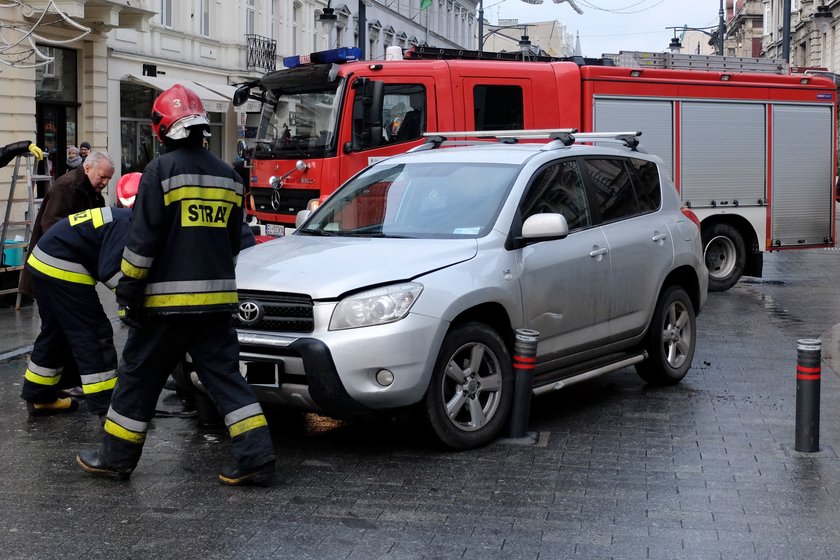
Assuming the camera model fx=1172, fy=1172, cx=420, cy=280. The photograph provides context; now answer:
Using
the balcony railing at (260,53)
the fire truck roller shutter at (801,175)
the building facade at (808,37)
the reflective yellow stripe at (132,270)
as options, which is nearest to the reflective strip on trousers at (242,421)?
the reflective yellow stripe at (132,270)

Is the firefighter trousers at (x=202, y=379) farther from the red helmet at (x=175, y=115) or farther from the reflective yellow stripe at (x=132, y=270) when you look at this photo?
the red helmet at (x=175, y=115)

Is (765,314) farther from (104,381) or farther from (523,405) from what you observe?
(104,381)

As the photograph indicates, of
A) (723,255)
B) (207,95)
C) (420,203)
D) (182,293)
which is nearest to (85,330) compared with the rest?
(182,293)

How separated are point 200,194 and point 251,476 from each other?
138 cm

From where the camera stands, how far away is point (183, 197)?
5.50 metres

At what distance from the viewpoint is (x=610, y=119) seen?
1445 centimetres

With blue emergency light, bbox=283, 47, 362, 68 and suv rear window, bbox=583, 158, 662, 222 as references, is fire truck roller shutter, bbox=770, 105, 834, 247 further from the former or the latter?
suv rear window, bbox=583, 158, 662, 222

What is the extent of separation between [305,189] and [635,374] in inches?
201

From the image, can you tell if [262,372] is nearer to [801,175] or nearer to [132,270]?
[132,270]

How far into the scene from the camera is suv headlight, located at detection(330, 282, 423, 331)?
602 cm

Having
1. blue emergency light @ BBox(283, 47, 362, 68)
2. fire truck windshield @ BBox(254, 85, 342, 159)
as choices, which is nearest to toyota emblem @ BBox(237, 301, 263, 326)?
fire truck windshield @ BBox(254, 85, 342, 159)

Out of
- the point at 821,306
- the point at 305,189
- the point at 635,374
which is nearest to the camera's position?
the point at 635,374

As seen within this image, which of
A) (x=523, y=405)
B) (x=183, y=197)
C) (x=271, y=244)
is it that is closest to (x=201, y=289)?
(x=183, y=197)

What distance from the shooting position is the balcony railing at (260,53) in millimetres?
33219
